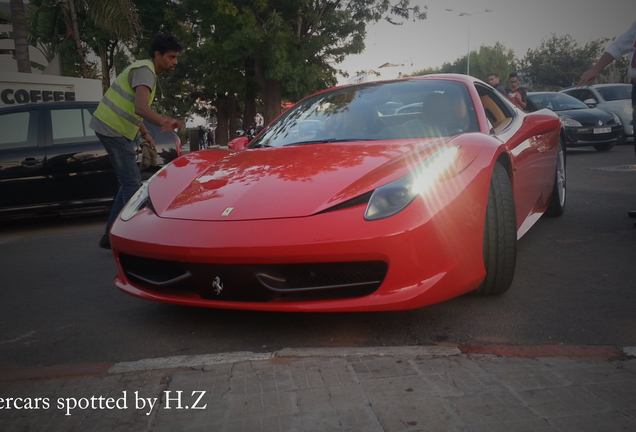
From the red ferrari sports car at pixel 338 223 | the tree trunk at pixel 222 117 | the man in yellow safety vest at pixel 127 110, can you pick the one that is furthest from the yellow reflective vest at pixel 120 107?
the tree trunk at pixel 222 117

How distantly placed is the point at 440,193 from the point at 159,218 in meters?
1.37

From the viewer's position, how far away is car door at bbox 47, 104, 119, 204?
6.73 metres

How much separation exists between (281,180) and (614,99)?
14487 millimetres

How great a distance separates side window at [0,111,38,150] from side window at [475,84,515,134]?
16.0ft

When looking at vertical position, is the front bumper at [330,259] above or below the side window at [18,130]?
below

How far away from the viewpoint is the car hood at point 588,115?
43.4 feet

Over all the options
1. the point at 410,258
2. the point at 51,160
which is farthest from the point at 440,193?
the point at 51,160

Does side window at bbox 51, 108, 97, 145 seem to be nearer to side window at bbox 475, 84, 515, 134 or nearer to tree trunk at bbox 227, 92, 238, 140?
side window at bbox 475, 84, 515, 134

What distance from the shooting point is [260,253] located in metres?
2.65

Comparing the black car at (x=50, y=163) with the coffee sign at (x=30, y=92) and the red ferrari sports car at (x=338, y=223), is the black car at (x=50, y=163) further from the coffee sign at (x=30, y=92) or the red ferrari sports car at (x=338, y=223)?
the coffee sign at (x=30, y=92)

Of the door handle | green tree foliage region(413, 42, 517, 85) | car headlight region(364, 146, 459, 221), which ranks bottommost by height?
the door handle

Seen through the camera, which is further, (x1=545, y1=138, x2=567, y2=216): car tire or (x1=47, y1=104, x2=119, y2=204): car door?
(x1=47, y1=104, x2=119, y2=204): car door

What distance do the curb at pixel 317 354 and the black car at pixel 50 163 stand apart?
4.44 metres

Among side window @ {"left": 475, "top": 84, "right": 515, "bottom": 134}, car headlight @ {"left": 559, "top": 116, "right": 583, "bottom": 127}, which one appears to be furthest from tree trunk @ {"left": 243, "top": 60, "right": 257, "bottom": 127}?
side window @ {"left": 475, "top": 84, "right": 515, "bottom": 134}
